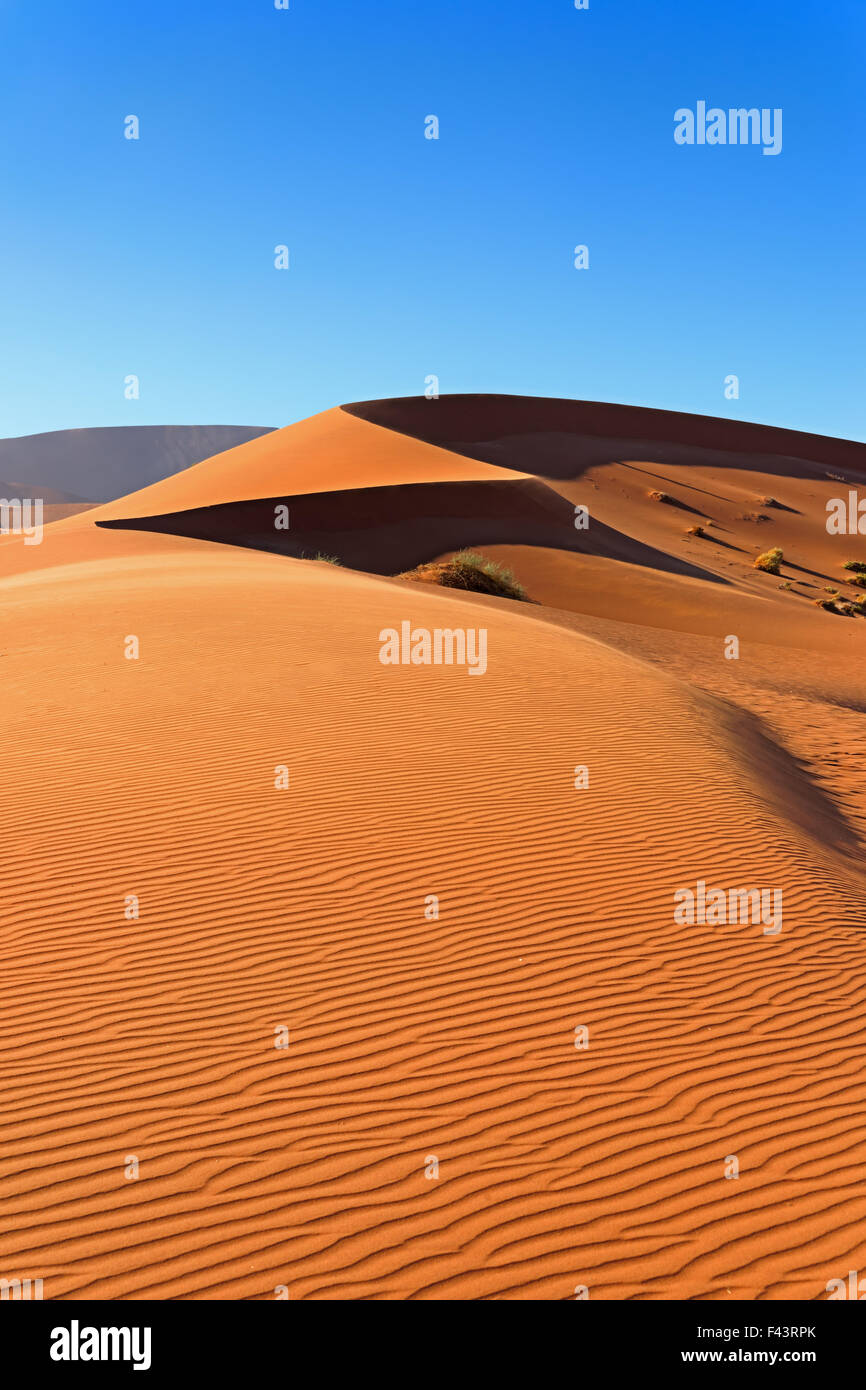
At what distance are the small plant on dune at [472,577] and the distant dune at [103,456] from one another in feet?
481

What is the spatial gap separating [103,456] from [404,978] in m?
188

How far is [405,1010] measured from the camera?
5.45 meters

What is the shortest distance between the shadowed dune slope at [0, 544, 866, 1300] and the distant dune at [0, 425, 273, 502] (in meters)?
164

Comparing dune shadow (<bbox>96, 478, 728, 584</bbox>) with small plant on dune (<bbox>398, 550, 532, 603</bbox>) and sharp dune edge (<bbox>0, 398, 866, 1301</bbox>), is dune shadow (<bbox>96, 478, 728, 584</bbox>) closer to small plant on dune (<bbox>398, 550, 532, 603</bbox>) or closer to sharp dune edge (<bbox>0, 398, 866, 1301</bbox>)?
small plant on dune (<bbox>398, 550, 532, 603</bbox>)

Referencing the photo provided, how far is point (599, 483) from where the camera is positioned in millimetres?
56000

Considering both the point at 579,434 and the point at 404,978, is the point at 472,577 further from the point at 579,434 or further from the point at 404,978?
the point at 579,434

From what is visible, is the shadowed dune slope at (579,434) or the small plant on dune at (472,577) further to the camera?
the shadowed dune slope at (579,434)

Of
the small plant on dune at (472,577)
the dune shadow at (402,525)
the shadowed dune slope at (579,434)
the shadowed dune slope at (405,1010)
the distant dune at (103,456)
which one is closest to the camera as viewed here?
the shadowed dune slope at (405,1010)

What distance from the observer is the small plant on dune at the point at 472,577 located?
88.5 feet

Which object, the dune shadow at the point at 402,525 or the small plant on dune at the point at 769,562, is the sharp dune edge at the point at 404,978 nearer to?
the dune shadow at the point at 402,525

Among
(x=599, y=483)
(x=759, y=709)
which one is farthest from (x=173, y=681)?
(x=599, y=483)

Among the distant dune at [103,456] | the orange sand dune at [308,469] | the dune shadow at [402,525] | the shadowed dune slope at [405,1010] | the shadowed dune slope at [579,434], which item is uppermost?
the distant dune at [103,456]

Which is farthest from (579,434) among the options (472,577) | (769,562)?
(472,577)

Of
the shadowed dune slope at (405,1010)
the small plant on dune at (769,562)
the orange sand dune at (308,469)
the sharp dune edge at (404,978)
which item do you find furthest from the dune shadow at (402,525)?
the shadowed dune slope at (405,1010)
